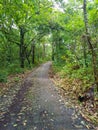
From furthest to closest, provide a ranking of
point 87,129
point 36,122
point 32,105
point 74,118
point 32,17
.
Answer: point 32,17, point 32,105, point 74,118, point 36,122, point 87,129

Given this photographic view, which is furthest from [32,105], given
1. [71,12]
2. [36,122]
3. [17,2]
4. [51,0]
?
[71,12]

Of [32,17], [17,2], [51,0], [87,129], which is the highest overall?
[51,0]

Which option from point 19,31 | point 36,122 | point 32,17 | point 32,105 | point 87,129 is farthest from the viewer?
point 19,31

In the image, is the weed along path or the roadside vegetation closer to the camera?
the weed along path

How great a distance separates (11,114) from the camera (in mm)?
6477

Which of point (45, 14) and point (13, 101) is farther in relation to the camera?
point (45, 14)

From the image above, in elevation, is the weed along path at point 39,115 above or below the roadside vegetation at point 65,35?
below

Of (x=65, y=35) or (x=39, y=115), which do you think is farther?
(x=65, y=35)

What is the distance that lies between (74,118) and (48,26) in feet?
56.0

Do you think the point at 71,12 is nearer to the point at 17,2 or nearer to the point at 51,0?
the point at 51,0

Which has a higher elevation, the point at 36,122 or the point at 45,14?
the point at 45,14

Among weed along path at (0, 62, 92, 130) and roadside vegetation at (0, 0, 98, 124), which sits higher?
roadside vegetation at (0, 0, 98, 124)

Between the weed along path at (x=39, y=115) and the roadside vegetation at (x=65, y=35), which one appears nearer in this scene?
the weed along path at (x=39, y=115)

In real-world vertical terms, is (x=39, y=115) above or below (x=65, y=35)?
below
